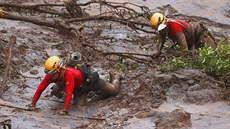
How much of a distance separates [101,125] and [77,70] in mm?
1113

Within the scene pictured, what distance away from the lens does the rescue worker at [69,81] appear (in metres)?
8.48

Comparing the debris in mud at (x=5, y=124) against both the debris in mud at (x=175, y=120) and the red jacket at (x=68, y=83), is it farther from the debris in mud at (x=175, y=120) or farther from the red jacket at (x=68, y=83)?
the debris in mud at (x=175, y=120)

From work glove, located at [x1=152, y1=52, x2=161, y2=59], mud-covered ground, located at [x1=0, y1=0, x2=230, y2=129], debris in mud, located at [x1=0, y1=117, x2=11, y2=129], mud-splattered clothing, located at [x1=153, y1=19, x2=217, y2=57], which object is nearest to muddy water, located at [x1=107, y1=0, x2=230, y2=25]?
mud-covered ground, located at [x1=0, y1=0, x2=230, y2=129]

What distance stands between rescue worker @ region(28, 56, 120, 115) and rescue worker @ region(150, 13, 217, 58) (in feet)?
5.27

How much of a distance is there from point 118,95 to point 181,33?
6.44ft

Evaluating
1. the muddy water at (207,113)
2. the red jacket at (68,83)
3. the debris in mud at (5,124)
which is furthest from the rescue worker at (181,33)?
the debris in mud at (5,124)

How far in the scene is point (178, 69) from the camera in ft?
32.1

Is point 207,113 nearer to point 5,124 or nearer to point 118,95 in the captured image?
point 118,95

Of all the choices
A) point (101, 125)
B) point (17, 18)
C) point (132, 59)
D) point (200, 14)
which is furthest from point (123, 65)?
point (200, 14)

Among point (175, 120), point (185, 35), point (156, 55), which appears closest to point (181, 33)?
point (185, 35)

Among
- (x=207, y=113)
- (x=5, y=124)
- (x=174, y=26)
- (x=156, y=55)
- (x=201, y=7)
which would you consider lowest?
(x=207, y=113)

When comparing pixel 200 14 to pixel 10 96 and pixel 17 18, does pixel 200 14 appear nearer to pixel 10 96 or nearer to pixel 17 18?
pixel 17 18

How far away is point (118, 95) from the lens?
924 centimetres

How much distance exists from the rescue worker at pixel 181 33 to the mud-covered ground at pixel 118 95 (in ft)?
2.40
